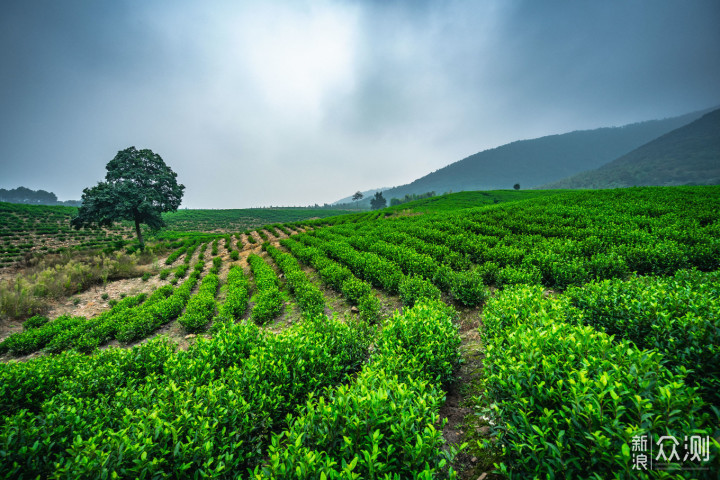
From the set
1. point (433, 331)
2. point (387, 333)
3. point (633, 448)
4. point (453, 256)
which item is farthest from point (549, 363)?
point (453, 256)

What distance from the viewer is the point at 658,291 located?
4629 mm

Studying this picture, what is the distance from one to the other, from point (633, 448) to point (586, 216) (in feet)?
55.3

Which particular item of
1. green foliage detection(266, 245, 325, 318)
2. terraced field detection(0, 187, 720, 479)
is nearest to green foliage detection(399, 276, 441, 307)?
terraced field detection(0, 187, 720, 479)

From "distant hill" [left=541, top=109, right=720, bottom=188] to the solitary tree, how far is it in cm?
18697

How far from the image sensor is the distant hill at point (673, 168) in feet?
415

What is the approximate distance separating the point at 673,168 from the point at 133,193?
25227 centimetres

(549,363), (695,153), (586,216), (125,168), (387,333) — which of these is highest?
(695,153)

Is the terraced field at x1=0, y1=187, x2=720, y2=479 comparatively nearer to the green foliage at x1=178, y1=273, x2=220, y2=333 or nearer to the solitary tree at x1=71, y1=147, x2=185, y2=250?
the green foliage at x1=178, y1=273, x2=220, y2=333

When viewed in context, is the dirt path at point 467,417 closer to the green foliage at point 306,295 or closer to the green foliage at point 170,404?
the green foliage at point 170,404

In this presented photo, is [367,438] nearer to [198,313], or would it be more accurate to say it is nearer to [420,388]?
[420,388]

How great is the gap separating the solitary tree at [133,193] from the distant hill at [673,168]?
18697 centimetres

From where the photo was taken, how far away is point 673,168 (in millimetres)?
145625

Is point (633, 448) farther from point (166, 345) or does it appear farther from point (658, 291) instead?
point (166, 345)

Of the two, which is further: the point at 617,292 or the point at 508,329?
the point at 617,292
